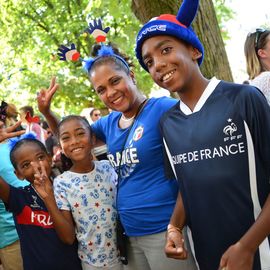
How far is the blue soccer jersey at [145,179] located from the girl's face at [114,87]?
132mm

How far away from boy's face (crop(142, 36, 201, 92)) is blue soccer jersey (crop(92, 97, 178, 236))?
40cm

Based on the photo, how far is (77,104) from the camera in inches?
463

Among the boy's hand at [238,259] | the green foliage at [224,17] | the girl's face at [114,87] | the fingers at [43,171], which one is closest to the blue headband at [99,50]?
the girl's face at [114,87]

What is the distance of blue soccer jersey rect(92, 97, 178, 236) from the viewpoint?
217cm

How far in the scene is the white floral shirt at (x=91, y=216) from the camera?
2.44 m

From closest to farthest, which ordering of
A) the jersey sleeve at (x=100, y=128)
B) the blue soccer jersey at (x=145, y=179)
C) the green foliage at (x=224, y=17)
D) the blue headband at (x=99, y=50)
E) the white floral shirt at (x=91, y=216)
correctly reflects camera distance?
the blue soccer jersey at (x=145, y=179) → the white floral shirt at (x=91, y=216) → the blue headband at (x=99, y=50) → the jersey sleeve at (x=100, y=128) → the green foliage at (x=224, y=17)

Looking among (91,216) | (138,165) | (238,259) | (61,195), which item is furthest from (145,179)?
(238,259)

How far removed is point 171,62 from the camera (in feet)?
6.01

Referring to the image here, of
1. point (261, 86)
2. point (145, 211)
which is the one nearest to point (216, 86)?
point (145, 211)

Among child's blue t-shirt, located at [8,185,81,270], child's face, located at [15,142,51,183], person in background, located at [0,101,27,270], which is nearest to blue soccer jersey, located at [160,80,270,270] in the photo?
child's blue t-shirt, located at [8,185,81,270]

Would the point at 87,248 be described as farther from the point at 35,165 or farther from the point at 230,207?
the point at 230,207

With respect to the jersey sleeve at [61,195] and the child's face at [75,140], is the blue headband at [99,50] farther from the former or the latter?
the jersey sleeve at [61,195]

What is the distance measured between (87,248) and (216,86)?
4.63 feet

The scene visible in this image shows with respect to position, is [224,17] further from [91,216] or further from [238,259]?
[238,259]
